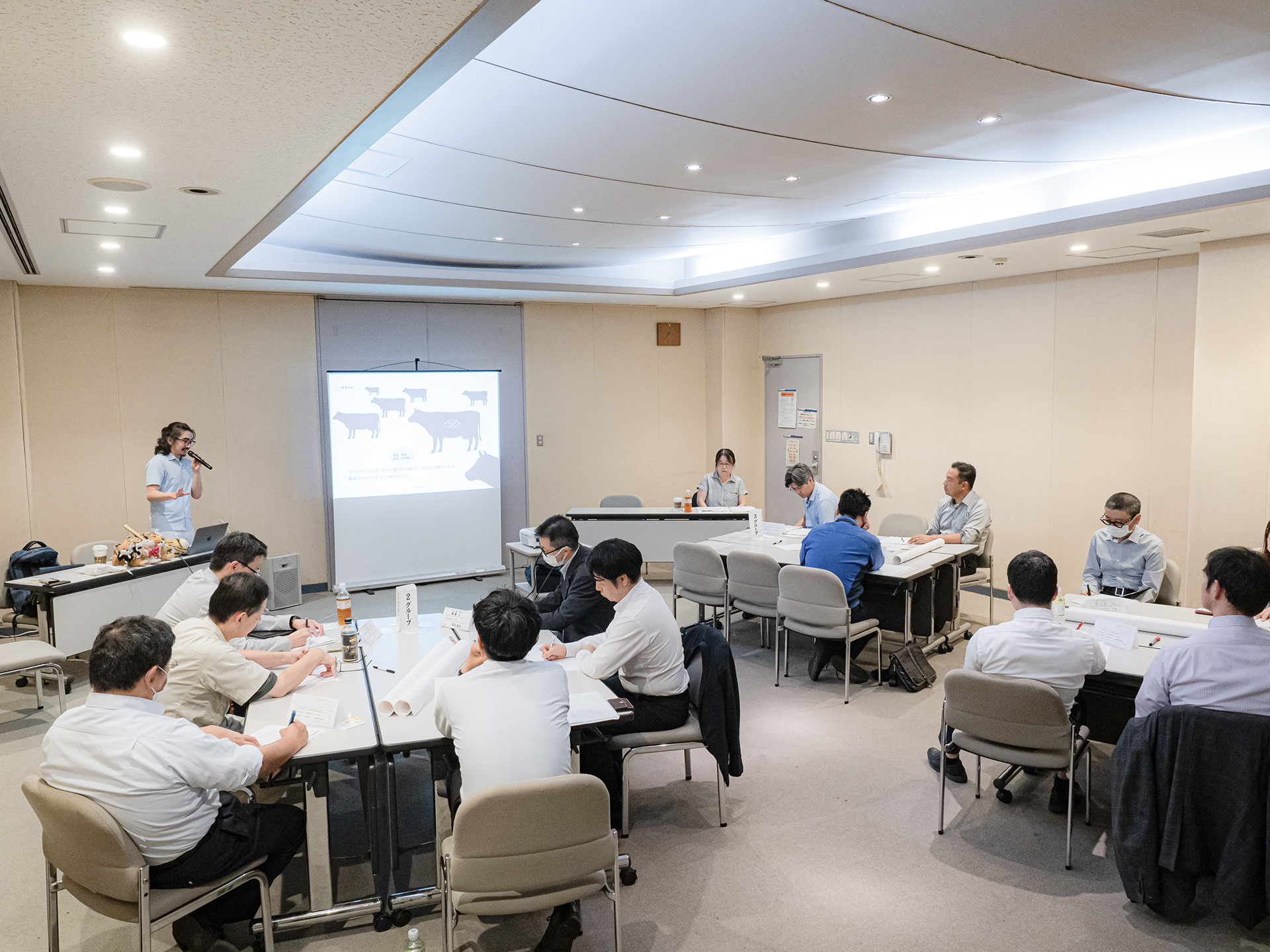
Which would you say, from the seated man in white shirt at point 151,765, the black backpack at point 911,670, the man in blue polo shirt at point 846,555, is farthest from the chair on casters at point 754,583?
the seated man in white shirt at point 151,765

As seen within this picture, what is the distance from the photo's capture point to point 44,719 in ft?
16.0

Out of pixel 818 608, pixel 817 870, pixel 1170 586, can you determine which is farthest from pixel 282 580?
→ pixel 1170 586

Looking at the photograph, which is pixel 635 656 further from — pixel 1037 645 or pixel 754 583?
pixel 754 583

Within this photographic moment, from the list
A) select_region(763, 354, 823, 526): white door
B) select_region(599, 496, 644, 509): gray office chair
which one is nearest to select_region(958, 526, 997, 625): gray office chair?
select_region(763, 354, 823, 526): white door

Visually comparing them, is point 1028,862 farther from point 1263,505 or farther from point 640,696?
point 1263,505

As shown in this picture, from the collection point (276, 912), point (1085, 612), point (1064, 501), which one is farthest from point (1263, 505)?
point (276, 912)

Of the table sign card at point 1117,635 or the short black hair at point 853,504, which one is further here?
the short black hair at point 853,504

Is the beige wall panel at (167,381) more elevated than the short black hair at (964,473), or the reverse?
the beige wall panel at (167,381)

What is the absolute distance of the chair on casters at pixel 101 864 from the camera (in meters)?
2.23

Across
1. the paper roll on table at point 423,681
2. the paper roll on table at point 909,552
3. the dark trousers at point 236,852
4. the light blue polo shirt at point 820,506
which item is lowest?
the dark trousers at point 236,852

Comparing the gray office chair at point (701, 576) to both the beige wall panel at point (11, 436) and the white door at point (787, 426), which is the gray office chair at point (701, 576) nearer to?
the white door at point (787, 426)

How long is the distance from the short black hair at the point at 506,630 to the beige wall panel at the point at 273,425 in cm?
567

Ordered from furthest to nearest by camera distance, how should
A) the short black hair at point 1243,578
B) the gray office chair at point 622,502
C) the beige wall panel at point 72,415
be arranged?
the gray office chair at point 622,502, the beige wall panel at point 72,415, the short black hair at point 1243,578

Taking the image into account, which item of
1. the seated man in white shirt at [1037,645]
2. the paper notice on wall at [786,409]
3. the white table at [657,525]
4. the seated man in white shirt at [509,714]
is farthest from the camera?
the paper notice on wall at [786,409]
